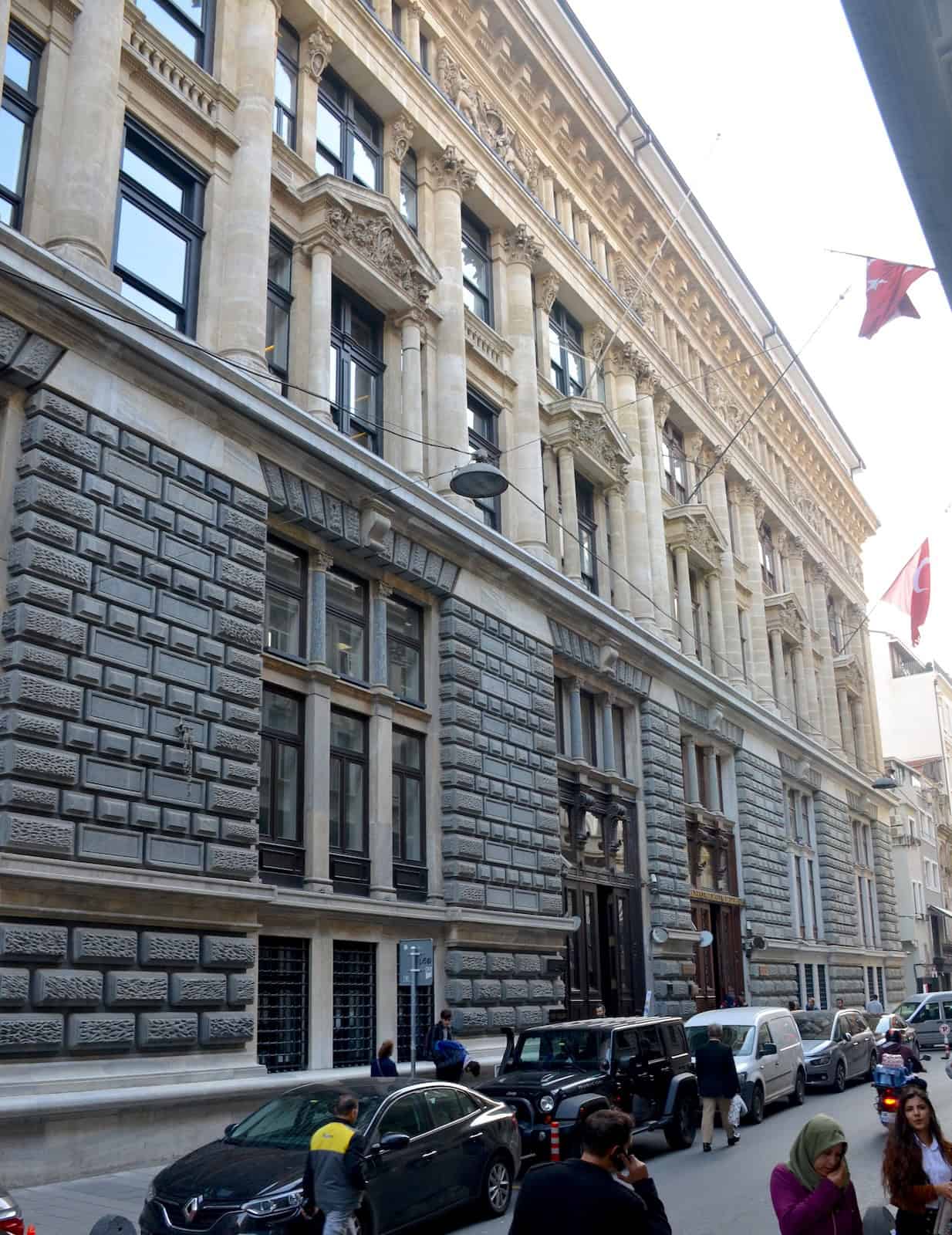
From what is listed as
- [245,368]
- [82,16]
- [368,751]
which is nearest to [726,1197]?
[368,751]

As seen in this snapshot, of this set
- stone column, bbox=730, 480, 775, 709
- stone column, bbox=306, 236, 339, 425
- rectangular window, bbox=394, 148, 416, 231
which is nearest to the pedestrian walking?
stone column, bbox=306, 236, 339, 425

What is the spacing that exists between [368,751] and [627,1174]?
15.9 metres

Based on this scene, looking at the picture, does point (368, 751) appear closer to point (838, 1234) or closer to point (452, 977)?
point (452, 977)

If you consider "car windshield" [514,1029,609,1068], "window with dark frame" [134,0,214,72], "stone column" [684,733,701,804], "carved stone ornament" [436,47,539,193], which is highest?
"carved stone ornament" [436,47,539,193]

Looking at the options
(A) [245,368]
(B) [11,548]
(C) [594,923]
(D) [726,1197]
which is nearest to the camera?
(D) [726,1197]

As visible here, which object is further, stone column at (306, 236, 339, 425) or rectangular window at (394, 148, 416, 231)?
rectangular window at (394, 148, 416, 231)

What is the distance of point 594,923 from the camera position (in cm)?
2747

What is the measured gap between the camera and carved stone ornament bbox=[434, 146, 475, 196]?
89.1 ft

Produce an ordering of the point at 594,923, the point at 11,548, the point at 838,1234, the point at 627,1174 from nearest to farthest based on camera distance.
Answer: the point at 627,1174, the point at 838,1234, the point at 11,548, the point at 594,923

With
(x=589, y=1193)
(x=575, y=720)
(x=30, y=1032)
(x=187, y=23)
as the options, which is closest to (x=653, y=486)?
(x=575, y=720)

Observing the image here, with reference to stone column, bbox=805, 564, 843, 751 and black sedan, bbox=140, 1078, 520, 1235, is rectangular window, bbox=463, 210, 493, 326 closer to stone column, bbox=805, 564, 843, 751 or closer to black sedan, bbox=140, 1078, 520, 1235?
black sedan, bbox=140, 1078, 520, 1235

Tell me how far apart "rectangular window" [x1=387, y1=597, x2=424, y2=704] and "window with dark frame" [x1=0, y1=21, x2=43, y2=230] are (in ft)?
29.9

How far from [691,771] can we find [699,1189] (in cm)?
2134

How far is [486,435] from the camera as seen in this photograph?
28.1 m
